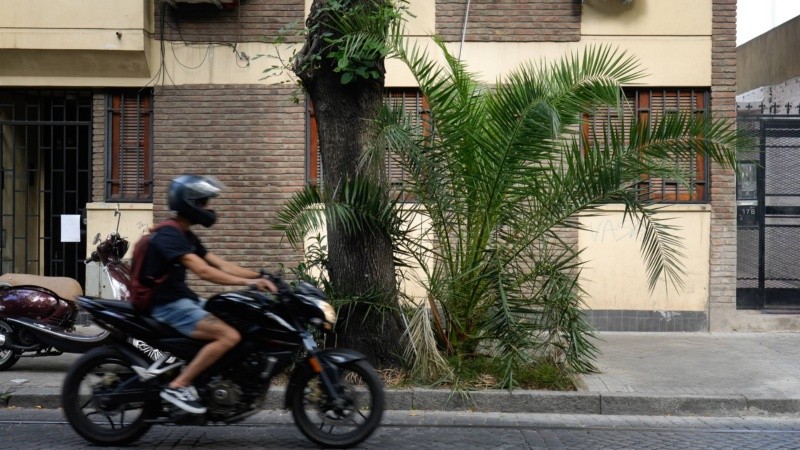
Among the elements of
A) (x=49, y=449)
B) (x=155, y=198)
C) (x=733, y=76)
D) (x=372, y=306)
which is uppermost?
(x=733, y=76)

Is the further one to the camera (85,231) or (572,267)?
(85,231)

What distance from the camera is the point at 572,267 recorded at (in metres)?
8.91

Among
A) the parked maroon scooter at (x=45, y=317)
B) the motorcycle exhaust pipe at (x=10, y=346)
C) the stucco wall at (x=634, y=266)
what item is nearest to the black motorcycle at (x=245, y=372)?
the parked maroon scooter at (x=45, y=317)

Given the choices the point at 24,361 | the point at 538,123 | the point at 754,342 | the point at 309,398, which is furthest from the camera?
the point at 754,342

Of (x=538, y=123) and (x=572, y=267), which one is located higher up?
(x=538, y=123)

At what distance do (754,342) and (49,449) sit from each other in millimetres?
8226

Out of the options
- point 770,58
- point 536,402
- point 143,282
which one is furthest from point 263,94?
point 770,58

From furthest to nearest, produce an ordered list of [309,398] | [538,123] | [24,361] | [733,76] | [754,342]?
[733,76] → [754,342] → [24,361] → [538,123] → [309,398]

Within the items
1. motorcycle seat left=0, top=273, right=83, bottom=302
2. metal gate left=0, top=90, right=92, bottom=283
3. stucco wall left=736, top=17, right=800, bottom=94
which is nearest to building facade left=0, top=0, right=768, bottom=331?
metal gate left=0, top=90, right=92, bottom=283

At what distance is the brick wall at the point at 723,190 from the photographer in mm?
12375

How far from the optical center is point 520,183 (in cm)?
878

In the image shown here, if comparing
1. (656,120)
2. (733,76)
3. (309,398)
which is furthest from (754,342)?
(309,398)

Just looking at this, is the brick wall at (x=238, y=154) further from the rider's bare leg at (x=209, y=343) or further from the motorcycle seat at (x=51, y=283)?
the rider's bare leg at (x=209, y=343)

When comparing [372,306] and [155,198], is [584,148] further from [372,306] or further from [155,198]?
[155,198]
